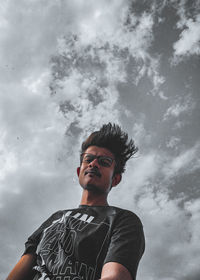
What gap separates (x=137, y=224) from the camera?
7.89 ft

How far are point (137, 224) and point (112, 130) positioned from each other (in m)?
2.56

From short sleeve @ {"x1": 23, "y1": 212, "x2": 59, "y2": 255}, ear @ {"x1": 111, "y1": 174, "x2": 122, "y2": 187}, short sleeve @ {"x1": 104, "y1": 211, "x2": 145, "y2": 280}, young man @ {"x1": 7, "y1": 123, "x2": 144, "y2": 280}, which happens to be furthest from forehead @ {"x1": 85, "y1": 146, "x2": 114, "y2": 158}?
short sleeve @ {"x1": 104, "y1": 211, "x2": 145, "y2": 280}

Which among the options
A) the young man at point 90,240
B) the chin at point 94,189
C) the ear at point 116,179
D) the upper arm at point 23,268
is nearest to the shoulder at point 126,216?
the young man at point 90,240

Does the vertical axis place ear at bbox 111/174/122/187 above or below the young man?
above

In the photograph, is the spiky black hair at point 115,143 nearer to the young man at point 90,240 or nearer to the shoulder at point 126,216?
the young man at point 90,240

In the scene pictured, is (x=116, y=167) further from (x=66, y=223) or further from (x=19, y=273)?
(x=19, y=273)

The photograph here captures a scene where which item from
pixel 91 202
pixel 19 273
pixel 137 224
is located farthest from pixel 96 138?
pixel 19 273

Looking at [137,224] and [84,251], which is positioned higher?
[137,224]

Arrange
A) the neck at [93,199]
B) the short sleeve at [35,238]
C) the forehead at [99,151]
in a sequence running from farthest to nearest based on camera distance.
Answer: the forehead at [99,151] < the neck at [93,199] < the short sleeve at [35,238]

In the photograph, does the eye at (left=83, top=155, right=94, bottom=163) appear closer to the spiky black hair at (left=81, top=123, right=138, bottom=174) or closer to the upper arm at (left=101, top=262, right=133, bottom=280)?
the spiky black hair at (left=81, top=123, right=138, bottom=174)

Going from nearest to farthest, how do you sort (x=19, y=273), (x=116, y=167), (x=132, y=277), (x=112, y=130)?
(x=132, y=277), (x=19, y=273), (x=116, y=167), (x=112, y=130)

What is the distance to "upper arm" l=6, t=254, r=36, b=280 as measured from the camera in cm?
275

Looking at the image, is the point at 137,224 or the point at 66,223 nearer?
the point at 137,224

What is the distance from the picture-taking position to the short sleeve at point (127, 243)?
1.97 m
